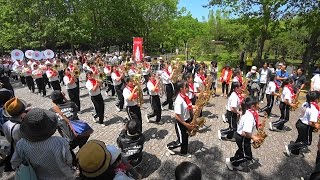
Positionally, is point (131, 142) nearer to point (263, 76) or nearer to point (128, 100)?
point (128, 100)

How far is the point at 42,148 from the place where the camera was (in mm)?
2965

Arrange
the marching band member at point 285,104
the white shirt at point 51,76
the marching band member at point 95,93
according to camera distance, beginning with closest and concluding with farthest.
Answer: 1. the marching band member at point 285,104
2. the marching band member at point 95,93
3. the white shirt at point 51,76

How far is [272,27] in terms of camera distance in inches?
790

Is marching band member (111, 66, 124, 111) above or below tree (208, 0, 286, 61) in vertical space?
below

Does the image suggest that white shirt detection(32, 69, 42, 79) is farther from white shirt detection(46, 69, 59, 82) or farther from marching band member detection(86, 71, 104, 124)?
marching band member detection(86, 71, 104, 124)

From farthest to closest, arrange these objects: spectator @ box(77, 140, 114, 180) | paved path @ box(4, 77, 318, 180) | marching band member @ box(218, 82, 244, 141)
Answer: marching band member @ box(218, 82, 244, 141), paved path @ box(4, 77, 318, 180), spectator @ box(77, 140, 114, 180)

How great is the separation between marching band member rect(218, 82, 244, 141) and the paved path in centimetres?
26

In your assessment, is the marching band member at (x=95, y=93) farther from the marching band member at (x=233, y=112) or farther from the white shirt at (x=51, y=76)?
the marching band member at (x=233, y=112)

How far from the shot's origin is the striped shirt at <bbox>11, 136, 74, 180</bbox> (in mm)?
2967

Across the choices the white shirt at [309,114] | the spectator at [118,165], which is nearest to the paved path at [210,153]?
the white shirt at [309,114]

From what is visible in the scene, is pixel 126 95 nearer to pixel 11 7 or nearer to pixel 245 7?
pixel 245 7

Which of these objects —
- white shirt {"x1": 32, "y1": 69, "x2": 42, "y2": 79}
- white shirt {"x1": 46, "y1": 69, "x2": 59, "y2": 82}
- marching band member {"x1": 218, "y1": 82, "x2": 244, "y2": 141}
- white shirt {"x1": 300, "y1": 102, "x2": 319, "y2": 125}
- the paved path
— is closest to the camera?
the paved path

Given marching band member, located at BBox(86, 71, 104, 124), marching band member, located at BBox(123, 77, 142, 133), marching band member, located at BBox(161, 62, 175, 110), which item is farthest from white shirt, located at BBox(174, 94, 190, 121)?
marching band member, located at BBox(161, 62, 175, 110)

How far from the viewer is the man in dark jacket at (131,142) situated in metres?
5.48
